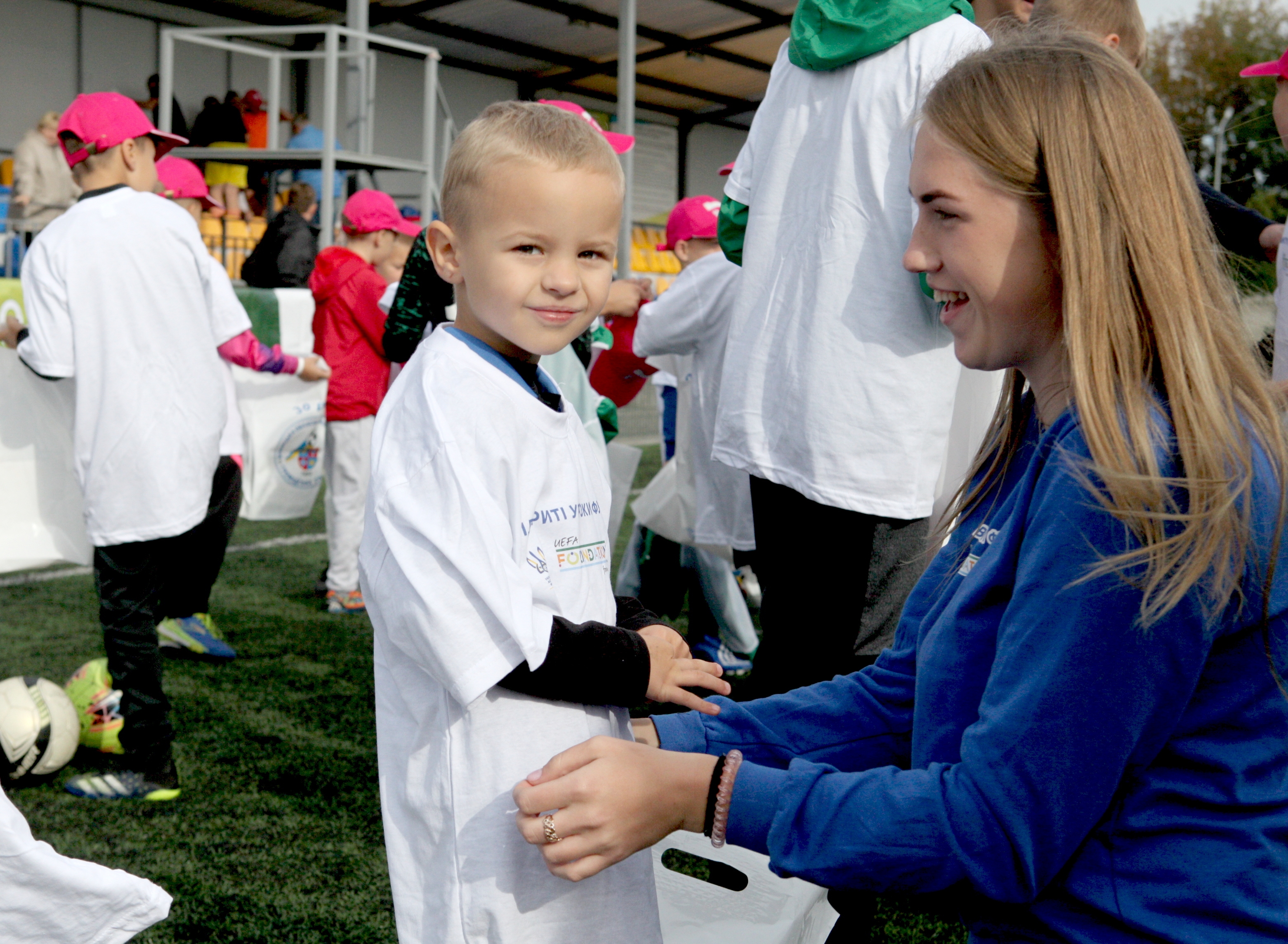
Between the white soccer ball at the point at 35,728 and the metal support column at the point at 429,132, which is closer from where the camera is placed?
the white soccer ball at the point at 35,728

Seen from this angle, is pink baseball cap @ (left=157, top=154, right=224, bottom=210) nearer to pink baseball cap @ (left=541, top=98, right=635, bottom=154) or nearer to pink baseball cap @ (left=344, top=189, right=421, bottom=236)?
pink baseball cap @ (left=344, top=189, right=421, bottom=236)

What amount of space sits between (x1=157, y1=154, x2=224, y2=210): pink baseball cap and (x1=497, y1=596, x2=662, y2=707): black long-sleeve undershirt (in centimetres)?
460

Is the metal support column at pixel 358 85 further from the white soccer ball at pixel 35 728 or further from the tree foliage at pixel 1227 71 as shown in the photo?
the tree foliage at pixel 1227 71

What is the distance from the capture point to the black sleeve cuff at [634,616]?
1630mm

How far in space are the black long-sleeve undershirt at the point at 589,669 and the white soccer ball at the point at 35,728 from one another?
2642mm

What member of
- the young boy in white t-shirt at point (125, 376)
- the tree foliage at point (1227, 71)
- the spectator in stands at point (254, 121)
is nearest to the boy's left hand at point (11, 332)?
the young boy in white t-shirt at point (125, 376)

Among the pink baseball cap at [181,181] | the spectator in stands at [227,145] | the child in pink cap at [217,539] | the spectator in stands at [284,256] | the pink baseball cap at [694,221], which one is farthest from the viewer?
the spectator in stands at [227,145]

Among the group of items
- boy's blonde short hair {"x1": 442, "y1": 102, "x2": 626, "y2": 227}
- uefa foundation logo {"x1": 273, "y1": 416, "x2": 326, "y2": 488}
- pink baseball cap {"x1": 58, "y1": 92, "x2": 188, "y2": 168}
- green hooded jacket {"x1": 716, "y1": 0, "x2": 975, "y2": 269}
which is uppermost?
green hooded jacket {"x1": 716, "y1": 0, "x2": 975, "y2": 269}

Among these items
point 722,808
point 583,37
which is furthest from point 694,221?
point 583,37

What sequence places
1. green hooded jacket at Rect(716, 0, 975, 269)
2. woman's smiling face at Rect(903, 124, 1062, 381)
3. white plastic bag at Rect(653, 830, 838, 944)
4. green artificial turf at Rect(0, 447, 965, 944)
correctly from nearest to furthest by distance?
1. woman's smiling face at Rect(903, 124, 1062, 381)
2. white plastic bag at Rect(653, 830, 838, 944)
3. green hooded jacket at Rect(716, 0, 975, 269)
4. green artificial turf at Rect(0, 447, 965, 944)

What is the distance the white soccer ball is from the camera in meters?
3.41

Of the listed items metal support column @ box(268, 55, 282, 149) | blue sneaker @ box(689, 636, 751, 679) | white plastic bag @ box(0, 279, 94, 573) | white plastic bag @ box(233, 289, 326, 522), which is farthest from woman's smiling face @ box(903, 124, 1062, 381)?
metal support column @ box(268, 55, 282, 149)

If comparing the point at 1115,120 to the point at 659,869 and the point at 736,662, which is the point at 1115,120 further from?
the point at 736,662

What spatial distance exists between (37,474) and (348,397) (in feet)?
6.94
